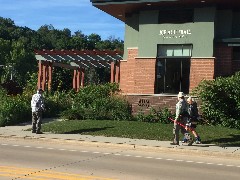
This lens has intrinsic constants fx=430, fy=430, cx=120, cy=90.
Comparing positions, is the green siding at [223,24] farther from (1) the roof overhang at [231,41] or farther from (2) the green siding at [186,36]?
(2) the green siding at [186,36]

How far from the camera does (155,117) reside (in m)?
21.9

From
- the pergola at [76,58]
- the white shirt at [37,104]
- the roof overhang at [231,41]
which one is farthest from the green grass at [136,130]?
the pergola at [76,58]

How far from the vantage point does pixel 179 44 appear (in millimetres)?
23453

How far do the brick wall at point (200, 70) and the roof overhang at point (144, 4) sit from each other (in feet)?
9.79

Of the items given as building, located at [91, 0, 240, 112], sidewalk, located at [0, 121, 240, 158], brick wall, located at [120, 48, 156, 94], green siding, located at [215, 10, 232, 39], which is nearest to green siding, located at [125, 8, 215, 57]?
building, located at [91, 0, 240, 112]

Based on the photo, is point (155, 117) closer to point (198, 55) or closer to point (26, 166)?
point (198, 55)

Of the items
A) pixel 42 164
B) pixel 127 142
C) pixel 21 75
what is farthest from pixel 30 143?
pixel 21 75

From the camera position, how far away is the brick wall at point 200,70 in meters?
22.5

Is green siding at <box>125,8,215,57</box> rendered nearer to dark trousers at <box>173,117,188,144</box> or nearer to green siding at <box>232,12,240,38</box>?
green siding at <box>232,12,240,38</box>

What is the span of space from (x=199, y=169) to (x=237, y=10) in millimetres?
14748

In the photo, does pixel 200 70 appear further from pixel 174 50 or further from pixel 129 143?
pixel 129 143

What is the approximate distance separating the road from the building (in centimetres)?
908

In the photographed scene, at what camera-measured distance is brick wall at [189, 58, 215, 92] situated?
884 inches

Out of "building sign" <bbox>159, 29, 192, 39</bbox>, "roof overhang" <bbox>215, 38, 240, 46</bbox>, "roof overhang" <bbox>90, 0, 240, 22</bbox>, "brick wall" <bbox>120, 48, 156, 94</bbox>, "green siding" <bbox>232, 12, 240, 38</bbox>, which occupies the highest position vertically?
"roof overhang" <bbox>90, 0, 240, 22</bbox>
